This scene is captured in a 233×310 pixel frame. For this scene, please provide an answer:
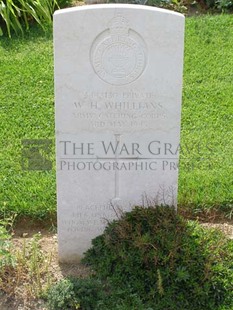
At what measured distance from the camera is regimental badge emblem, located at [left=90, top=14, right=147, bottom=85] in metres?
4.03

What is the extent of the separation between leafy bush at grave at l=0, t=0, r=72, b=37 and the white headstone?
3.65 m

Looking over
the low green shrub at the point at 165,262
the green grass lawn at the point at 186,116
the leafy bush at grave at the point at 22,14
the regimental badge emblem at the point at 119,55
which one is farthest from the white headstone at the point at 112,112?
the leafy bush at grave at the point at 22,14

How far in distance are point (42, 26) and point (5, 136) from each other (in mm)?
2270

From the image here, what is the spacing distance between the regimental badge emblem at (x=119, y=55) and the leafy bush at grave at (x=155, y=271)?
873 millimetres

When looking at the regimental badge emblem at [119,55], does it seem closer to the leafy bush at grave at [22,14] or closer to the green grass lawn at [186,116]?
the green grass lawn at [186,116]

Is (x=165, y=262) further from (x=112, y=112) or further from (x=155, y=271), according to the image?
(x=112, y=112)

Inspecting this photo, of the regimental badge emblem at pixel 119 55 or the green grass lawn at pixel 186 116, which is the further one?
the green grass lawn at pixel 186 116

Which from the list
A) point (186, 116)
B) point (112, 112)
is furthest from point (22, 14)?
point (112, 112)

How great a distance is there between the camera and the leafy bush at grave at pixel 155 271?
160 inches

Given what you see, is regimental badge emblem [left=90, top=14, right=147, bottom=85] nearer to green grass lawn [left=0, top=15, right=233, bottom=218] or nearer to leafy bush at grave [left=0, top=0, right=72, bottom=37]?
green grass lawn [left=0, top=15, right=233, bottom=218]

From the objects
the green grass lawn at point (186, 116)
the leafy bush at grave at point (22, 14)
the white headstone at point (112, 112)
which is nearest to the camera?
the white headstone at point (112, 112)

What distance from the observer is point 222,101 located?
256 inches

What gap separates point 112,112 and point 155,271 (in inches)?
39.0

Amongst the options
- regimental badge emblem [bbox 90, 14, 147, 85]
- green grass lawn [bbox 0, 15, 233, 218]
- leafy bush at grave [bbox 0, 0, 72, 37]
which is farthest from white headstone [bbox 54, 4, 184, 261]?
leafy bush at grave [bbox 0, 0, 72, 37]
